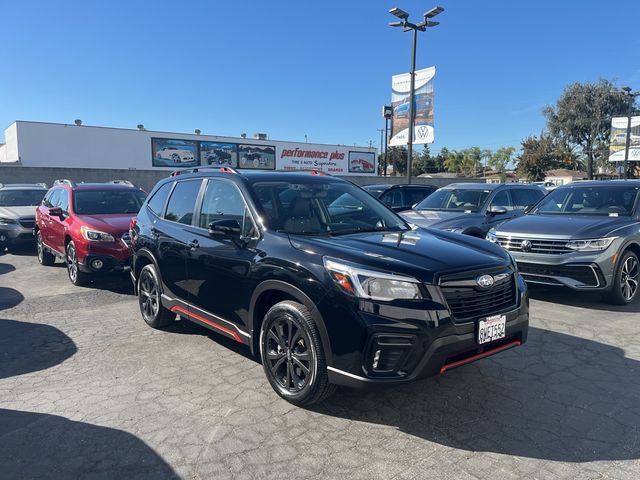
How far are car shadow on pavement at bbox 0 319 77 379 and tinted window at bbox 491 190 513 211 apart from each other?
7.94 metres

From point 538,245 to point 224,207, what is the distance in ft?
14.8

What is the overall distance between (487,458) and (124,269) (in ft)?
20.6

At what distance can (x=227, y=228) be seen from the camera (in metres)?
3.99

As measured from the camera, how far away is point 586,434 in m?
3.25

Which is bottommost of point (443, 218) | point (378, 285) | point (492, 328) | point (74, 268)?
point (74, 268)

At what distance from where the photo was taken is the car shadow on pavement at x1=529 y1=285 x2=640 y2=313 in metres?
6.41

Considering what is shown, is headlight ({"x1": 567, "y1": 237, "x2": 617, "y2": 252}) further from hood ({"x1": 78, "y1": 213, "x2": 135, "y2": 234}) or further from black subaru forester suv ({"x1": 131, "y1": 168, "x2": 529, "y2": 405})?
hood ({"x1": 78, "y1": 213, "x2": 135, "y2": 234})

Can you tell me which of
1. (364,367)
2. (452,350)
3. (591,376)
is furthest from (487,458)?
(591,376)

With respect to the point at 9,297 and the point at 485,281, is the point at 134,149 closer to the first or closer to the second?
the point at 9,297

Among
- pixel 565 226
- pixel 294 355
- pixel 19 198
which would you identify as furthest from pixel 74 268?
pixel 565 226

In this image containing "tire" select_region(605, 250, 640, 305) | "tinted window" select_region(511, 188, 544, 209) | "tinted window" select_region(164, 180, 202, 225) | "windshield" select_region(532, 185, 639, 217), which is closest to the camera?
"tinted window" select_region(164, 180, 202, 225)

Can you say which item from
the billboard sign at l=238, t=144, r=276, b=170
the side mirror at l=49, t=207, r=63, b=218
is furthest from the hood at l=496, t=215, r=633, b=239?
the billboard sign at l=238, t=144, r=276, b=170

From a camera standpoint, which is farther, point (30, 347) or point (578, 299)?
point (578, 299)

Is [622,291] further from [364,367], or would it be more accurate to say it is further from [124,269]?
[124,269]
